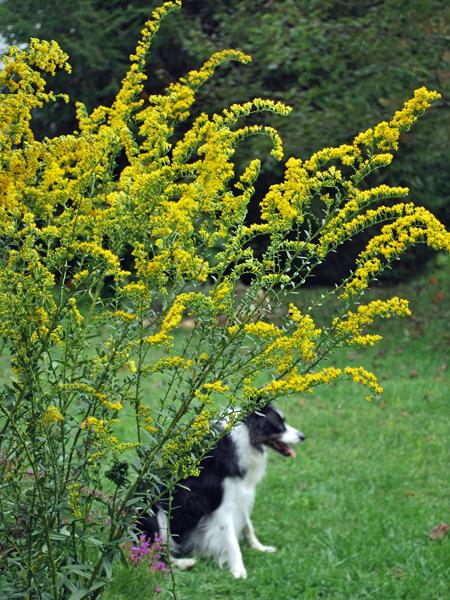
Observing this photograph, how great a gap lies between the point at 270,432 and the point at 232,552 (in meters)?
0.82

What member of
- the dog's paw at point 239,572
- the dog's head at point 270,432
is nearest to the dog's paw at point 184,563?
the dog's paw at point 239,572

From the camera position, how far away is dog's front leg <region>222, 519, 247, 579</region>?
586 centimetres

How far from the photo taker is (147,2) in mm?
14859

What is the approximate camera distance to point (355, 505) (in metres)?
6.97

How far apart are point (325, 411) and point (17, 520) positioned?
21.2 ft

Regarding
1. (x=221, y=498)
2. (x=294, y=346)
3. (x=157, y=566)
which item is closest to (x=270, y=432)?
(x=221, y=498)

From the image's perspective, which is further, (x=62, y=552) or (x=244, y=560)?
(x=244, y=560)

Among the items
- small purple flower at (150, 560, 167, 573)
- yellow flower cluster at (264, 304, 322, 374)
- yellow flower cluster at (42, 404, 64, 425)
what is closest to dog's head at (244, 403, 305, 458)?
small purple flower at (150, 560, 167, 573)

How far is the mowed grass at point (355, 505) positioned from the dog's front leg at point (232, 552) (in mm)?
83

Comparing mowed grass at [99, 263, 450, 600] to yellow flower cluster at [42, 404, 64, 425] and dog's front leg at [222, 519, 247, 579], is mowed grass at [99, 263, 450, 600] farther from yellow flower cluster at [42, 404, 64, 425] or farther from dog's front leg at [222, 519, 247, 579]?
yellow flower cluster at [42, 404, 64, 425]

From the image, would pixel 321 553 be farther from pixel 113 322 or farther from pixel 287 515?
pixel 113 322

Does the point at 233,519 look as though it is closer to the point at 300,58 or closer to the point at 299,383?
the point at 299,383

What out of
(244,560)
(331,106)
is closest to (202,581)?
(244,560)

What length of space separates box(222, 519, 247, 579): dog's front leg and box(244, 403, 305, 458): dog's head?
21.6 inches
